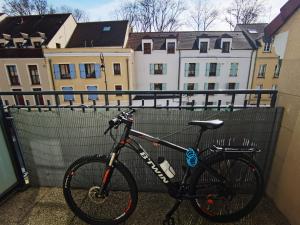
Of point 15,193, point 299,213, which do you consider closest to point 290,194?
point 299,213

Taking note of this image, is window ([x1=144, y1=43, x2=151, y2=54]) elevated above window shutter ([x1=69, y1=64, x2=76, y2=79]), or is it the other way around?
window ([x1=144, y1=43, x2=151, y2=54])

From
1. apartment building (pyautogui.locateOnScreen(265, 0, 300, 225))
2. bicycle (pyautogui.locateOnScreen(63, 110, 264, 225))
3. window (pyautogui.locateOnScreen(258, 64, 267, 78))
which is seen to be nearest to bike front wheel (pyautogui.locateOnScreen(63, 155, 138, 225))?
bicycle (pyautogui.locateOnScreen(63, 110, 264, 225))

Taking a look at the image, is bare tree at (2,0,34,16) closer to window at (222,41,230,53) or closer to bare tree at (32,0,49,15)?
bare tree at (32,0,49,15)

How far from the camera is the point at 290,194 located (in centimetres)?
154

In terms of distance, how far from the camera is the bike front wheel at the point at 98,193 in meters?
1.55

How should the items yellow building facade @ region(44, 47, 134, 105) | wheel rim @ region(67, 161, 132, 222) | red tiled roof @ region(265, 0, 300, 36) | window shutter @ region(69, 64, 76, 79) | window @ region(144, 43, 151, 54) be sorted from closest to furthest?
red tiled roof @ region(265, 0, 300, 36), wheel rim @ region(67, 161, 132, 222), yellow building facade @ region(44, 47, 134, 105), window shutter @ region(69, 64, 76, 79), window @ region(144, 43, 151, 54)

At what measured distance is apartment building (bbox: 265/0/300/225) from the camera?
145 centimetres

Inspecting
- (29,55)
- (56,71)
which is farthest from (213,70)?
(29,55)

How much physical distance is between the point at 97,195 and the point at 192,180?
87cm

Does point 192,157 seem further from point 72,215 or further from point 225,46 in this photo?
point 225,46

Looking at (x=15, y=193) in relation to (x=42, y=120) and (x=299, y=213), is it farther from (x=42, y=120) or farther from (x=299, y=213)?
(x=299, y=213)

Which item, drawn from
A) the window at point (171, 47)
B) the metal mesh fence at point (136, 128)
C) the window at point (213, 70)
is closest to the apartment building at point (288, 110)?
the metal mesh fence at point (136, 128)

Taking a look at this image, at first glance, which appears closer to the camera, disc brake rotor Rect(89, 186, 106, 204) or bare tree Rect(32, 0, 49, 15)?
disc brake rotor Rect(89, 186, 106, 204)

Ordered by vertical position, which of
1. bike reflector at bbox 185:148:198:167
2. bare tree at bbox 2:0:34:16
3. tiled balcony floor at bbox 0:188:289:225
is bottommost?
tiled balcony floor at bbox 0:188:289:225
